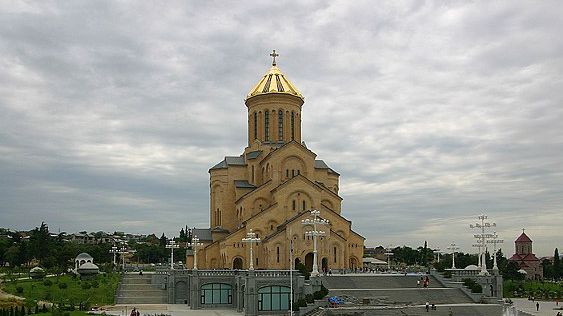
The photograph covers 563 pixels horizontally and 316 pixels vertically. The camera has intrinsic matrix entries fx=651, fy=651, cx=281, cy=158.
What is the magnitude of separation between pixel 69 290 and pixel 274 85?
2772cm

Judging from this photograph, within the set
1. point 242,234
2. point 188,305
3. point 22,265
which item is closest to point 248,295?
point 188,305

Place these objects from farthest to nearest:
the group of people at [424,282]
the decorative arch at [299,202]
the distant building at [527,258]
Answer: the distant building at [527,258]
the decorative arch at [299,202]
the group of people at [424,282]

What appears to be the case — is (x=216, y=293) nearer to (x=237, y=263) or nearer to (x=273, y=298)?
(x=273, y=298)

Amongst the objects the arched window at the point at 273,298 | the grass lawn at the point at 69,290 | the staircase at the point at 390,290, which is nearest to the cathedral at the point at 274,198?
the staircase at the point at 390,290

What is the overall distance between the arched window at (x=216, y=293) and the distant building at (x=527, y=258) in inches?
3191

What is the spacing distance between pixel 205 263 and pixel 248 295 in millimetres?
18462

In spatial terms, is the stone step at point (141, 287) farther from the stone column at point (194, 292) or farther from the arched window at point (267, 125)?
the arched window at point (267, 125)

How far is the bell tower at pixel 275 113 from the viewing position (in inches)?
2576

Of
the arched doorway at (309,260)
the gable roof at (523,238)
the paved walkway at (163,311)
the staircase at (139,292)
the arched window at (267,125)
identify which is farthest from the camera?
the gable roof at (523,238)

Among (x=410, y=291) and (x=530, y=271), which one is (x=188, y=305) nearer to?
(x=410, y=291)

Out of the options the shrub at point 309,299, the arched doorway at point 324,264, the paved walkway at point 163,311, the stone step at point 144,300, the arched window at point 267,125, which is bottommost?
the paved walkway at point 163,311

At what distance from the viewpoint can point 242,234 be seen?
5838cm

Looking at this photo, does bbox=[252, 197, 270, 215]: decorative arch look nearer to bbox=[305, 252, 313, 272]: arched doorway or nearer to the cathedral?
the cathedral

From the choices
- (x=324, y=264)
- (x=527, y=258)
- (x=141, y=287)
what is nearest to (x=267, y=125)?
(x=324, y=264)
